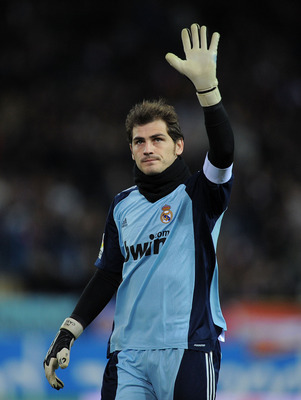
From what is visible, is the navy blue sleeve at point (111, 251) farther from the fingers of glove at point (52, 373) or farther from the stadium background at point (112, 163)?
the stadium background at point (112, 163)

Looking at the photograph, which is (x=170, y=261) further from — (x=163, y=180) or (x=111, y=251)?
(x=111, y=251)

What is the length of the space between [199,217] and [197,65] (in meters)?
0.83

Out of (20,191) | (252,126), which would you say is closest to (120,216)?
(20,191)

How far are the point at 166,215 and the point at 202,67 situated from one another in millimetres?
848

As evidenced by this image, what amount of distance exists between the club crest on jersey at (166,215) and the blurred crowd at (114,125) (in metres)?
7.08

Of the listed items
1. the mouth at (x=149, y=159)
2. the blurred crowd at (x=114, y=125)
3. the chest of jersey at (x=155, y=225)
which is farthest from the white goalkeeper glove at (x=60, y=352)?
the blurred crowd at (x=114, y=125)

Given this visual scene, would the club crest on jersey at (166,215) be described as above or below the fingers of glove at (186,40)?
below

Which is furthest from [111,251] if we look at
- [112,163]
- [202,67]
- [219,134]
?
[112,163]

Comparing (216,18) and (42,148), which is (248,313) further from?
(216,18)

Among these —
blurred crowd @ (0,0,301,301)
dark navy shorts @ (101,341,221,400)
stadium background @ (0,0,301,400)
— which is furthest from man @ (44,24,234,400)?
blurred crowd @ (0,0,301,301)

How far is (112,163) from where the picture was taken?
1469 centimetres

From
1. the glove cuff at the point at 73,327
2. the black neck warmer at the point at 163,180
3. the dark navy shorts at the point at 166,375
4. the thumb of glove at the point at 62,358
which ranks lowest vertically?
the dark navy shorts at the point at 166,375

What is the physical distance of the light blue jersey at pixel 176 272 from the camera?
399 cm

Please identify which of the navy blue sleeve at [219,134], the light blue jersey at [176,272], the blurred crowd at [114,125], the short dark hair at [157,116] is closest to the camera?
the navy blue sleeve at [219,134]
